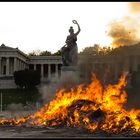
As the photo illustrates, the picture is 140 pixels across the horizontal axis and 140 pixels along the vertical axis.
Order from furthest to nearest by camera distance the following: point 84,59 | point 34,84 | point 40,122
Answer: point 34,84, point 84,59, point 40,122

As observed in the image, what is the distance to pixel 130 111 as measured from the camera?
74.1ft

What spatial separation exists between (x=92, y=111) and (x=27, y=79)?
6088cm

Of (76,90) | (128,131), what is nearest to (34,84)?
(76,90)

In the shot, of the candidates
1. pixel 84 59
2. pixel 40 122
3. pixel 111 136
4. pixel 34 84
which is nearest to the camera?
pixel 111 136

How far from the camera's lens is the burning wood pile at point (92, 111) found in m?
21.2

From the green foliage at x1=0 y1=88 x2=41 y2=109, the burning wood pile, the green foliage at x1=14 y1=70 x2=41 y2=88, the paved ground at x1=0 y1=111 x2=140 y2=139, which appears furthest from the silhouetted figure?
the green foliage at x1=14 y1=70 x2=41 y2=88

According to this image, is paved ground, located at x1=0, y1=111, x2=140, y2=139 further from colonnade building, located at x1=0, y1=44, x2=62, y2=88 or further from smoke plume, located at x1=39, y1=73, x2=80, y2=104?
colonnade building, located at x1=0, y1=44, x2=62, y2=88

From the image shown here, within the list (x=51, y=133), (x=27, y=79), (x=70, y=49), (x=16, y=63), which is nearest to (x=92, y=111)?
(x=51, y=133)

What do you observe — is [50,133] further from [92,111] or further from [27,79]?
[27,79]

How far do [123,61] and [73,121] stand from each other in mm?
3865

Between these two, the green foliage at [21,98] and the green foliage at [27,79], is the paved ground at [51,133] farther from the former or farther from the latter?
the green foliage at [27,79]

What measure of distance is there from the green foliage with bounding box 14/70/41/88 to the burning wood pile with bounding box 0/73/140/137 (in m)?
56.7

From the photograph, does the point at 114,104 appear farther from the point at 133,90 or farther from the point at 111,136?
the point at 111,136

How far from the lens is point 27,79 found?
8338cm
